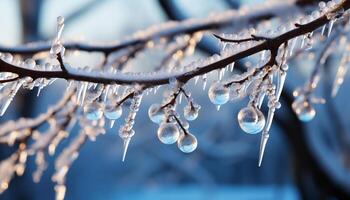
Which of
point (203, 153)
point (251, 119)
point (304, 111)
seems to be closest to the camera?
point (251, 119)

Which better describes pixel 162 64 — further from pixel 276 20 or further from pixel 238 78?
pixel 238 78

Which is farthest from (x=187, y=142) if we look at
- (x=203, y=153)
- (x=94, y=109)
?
(x=203, y=153)

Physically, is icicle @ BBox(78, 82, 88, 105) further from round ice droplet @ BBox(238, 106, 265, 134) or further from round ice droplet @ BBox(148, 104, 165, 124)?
round ice droplet @ BBox(238, 106, 265, 134)

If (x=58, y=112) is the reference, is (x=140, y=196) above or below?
above

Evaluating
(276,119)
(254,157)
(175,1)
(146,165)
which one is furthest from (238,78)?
(254,157)

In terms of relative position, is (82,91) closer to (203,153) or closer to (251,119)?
(251,119)

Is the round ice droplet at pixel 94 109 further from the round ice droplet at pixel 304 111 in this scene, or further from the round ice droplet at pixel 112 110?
the round ice droplet at pixel 304 111

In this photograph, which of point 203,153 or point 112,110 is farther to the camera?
point 203,153

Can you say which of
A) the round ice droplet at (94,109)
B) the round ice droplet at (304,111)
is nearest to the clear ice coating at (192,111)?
the round ice droplet at (94,109)
